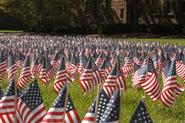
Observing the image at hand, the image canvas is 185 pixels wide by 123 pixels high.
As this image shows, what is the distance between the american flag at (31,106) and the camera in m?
8.46

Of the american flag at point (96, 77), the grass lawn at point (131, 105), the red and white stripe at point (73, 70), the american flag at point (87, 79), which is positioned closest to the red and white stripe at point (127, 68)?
the red and white stripe at point (73, 70)

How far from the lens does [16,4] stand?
5791cm

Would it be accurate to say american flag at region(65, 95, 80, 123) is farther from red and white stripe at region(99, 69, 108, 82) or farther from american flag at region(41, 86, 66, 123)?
red and white stripe at region(99, 69, 108, 82)

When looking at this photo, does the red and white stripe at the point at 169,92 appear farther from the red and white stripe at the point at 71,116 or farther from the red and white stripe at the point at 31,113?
the red and white stripe at the point at 71,116

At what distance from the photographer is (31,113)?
8.48m

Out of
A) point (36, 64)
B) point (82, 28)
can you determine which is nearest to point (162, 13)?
point (82, 28)

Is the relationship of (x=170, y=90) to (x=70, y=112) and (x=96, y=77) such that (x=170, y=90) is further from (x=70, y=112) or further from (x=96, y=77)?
(x=70, y=112)

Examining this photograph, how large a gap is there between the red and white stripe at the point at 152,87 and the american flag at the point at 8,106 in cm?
613

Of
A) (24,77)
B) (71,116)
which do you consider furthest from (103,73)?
(71,116)

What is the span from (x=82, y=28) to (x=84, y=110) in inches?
1888

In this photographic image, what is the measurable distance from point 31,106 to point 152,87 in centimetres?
594

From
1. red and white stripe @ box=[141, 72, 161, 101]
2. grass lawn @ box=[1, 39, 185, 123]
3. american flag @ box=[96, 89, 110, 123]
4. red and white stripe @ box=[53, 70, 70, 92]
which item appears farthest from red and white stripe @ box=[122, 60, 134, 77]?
american flag @ box=[96, 89, 110, 123]

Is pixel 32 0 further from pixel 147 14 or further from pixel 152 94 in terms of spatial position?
pixel 152 94

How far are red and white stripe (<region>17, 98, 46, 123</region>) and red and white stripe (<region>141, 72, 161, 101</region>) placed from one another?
5786 millimetres
